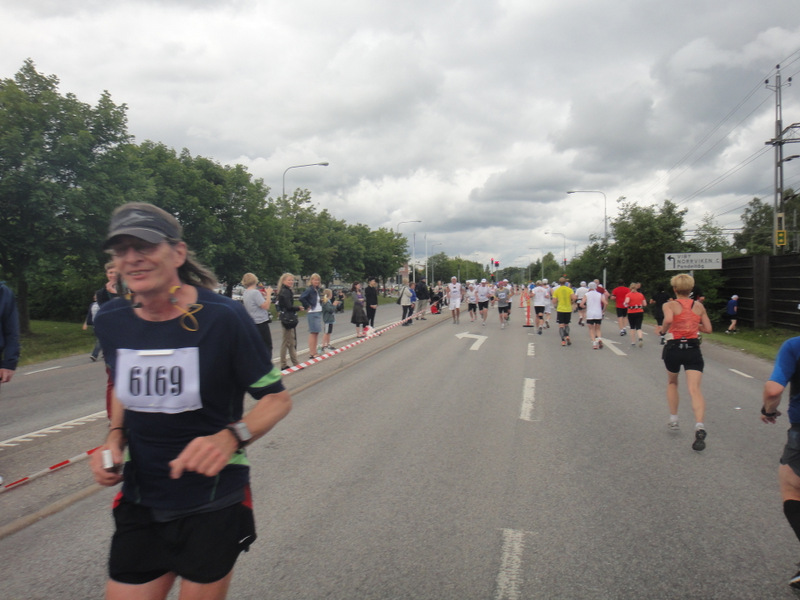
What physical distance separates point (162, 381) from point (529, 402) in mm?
7118

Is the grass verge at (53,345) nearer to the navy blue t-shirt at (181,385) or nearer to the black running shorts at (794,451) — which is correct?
the navy blue t-shirt at (181,385)

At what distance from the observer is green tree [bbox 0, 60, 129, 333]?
19453 mm

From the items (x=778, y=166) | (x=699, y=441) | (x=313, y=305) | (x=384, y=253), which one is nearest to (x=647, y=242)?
(x=778, y=166)

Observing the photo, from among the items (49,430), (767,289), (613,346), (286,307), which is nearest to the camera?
(49,430)

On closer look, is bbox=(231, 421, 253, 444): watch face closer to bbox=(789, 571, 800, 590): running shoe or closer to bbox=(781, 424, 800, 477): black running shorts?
bbox=(781, 424, 800, 477): black running shorts

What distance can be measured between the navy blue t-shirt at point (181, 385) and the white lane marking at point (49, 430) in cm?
566

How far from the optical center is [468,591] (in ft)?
10.4

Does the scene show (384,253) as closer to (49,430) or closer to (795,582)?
(49,430)

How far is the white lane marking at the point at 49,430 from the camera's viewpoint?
259 inches

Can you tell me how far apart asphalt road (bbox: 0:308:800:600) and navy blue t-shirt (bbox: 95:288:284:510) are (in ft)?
4.89

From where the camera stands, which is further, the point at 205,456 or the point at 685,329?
the point at 685,329

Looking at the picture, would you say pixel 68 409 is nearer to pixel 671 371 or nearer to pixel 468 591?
pixel 468 591

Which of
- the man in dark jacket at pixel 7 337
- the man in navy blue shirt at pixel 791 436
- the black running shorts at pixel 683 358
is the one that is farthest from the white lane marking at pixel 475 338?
the man in navy blue shirt at pixel 791 436

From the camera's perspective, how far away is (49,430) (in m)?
7.18
